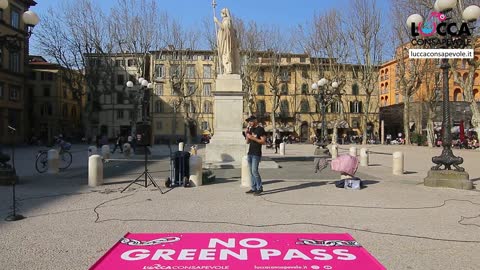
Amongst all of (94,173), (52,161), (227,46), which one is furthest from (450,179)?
(52,161)

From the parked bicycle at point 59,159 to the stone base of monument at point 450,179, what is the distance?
13553 millimetres

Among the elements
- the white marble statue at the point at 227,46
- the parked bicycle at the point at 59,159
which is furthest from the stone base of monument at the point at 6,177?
the white marble statue at the point at 227,46

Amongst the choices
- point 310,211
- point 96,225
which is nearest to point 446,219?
point 310,211

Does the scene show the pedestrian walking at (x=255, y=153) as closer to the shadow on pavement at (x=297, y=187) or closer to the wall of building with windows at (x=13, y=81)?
the shadow on pavement at (x=297, y=187)

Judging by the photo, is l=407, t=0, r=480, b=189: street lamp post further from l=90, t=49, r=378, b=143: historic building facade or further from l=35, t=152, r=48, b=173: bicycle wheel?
l=90, t=49, r=378, b=143: historic building facade

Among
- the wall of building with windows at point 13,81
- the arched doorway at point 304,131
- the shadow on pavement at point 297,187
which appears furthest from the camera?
the arched doorway at point 304,131

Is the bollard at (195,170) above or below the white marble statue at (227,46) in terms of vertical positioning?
below

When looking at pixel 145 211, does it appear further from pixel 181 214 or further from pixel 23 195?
pixel 23 195

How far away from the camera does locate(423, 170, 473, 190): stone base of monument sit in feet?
36.9

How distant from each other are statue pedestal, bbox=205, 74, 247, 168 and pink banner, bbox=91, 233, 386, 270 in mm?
10632

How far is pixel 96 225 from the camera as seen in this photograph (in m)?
6.63

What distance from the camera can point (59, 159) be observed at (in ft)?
60.7

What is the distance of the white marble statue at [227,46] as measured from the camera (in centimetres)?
1745

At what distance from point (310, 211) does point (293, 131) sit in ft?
217
